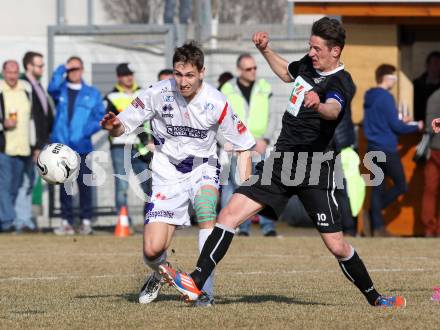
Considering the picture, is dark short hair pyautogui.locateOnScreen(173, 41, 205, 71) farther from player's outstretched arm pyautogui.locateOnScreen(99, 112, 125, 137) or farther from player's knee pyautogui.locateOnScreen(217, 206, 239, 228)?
player's knee pyautogui.locateOnScreen(217, 206, 239, 228)

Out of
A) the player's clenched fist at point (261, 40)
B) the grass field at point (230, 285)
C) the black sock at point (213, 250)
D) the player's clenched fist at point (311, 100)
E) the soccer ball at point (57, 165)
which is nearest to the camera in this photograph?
the player's clenched fist at point (311, 100)

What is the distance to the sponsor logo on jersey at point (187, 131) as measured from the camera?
359 inches

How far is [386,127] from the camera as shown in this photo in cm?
1630

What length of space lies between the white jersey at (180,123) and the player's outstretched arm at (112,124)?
4.4 inches

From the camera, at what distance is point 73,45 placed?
18.3m

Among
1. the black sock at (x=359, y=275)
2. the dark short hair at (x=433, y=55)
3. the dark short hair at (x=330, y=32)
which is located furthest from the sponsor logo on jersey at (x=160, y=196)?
the dark short hair at (x=433, y=55)

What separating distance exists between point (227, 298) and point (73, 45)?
31.7 ft

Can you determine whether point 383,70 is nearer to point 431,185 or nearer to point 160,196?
point 431,185

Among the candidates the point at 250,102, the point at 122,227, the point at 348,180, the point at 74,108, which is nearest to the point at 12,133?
the point at 74,108

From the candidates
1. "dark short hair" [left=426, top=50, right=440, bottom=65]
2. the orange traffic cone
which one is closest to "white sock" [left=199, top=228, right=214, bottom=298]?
the orange traffic cone

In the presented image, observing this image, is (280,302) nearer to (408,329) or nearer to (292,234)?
(408,329)

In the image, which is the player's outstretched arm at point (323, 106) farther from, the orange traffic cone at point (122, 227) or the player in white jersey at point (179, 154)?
the orange traffic cone at point (122, 227)

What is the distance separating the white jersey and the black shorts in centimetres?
65

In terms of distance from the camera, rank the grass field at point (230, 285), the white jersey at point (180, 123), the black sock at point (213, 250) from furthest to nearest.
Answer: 1. the white jersey at point (180, 123)
2. the black sock at point (213, 250)
3. the grass field at point (230, 285)
